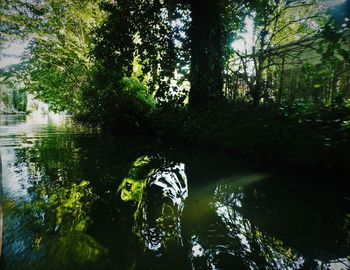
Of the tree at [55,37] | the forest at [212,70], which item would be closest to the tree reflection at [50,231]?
the forest at [212,70]

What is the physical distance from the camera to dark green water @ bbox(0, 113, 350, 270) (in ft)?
8.48

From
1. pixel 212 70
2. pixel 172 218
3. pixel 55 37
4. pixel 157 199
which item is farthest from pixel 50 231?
pixel 55 37

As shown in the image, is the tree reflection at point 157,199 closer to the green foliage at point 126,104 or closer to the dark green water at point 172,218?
the dark green water at point 172,218

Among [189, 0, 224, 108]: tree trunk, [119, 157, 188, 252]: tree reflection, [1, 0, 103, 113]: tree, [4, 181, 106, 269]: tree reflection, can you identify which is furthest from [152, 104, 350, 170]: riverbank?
[1, 0, 103, 113]: tree

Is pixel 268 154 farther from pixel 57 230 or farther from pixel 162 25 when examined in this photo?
pixel 57 230

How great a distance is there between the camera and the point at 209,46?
10688mm

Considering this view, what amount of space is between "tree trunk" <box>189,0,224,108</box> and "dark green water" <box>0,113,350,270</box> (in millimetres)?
5211

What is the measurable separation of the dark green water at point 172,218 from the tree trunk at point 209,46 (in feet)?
Result: 17.1

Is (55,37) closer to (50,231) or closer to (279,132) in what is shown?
(279,132)

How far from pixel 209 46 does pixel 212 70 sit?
0.91m

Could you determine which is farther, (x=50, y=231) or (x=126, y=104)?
(x=126, y=104)

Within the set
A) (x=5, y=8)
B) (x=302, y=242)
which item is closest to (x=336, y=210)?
(x=302, y=242)

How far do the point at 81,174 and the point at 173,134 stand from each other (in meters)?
6.84

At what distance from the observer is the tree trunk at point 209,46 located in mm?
10508
